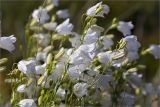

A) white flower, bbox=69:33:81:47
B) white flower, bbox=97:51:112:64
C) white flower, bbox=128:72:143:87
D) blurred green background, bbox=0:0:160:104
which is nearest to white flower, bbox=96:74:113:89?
white flower, bbox=97:51:112:64

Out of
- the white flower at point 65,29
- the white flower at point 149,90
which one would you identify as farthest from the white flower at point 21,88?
the white flower at point 149,90

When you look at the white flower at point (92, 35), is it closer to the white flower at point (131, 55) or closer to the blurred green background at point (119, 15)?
the white flower at point (131, 55)

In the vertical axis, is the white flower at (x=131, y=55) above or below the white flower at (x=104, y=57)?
above

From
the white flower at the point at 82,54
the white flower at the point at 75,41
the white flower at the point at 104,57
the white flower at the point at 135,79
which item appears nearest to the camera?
the white flower at the point at 82,54

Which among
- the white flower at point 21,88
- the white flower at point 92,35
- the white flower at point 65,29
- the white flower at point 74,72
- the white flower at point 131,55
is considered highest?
the white flower at point 65,29

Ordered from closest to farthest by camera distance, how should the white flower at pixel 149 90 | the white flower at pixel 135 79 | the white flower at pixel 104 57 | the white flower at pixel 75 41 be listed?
the white flower at pixel 104 57 → the white flower at pixel 75 41 → the white flower at pixel 135 79 → the white flower at pixel 149 90

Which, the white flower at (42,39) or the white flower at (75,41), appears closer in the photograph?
the white flower at (75,41)

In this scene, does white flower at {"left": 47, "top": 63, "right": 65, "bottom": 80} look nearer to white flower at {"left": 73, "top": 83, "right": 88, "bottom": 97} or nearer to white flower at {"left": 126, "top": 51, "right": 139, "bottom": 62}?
white flower at {"left": 73, "top": 83, "right": 88, "bottom": 97}
